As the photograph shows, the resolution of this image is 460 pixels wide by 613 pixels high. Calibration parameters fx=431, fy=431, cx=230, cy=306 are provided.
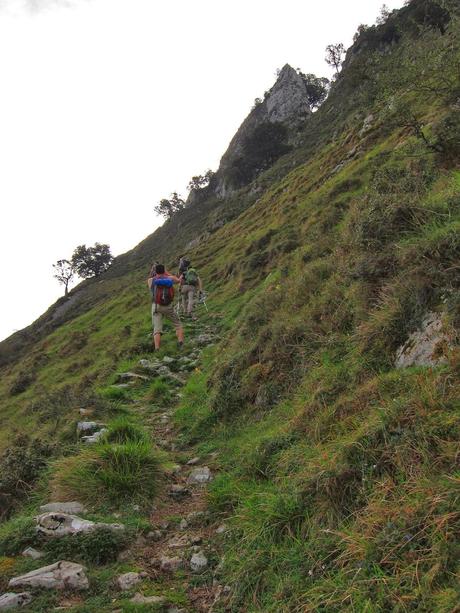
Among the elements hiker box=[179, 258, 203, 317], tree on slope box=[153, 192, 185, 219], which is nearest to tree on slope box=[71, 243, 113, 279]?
tree on slope box=[153, 192, 185, 219]

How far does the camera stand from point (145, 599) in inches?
138

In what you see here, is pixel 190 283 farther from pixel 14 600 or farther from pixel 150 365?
pixel 14 600

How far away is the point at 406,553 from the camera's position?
279cm

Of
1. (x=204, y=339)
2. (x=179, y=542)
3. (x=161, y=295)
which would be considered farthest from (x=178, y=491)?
(x=204, y=339)

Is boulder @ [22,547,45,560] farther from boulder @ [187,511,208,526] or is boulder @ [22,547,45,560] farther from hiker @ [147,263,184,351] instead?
hiker @ [147,263,184,351]

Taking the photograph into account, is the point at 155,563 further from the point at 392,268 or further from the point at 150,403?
the point at 150,403

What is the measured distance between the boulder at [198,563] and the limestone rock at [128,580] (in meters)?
0.49

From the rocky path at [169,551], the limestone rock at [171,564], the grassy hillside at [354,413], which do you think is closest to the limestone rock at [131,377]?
the grassy hillside at [354,413]

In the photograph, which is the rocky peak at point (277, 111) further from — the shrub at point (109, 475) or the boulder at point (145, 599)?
the boulder at point (145, 599)

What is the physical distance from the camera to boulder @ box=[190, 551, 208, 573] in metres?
3.97

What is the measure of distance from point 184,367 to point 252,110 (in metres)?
104

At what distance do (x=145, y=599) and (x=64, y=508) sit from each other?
5.86 ft

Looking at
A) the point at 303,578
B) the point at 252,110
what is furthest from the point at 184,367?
the point at 252,110

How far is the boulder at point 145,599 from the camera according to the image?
3467mm
